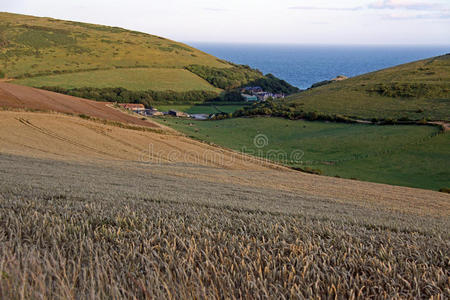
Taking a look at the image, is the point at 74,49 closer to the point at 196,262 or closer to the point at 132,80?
the point at 132,80

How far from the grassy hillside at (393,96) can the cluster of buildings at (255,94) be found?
33.2m

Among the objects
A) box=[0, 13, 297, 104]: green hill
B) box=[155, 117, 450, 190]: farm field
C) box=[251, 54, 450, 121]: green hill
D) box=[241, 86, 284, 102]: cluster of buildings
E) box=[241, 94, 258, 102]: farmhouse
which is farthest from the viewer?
box=[241, 86, 284, 102]: cluster of buildings

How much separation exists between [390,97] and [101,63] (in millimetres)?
97033

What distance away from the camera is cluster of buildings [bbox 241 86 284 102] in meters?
125

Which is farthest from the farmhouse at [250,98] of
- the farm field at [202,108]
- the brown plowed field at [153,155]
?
the brown plowed field at [153,155]

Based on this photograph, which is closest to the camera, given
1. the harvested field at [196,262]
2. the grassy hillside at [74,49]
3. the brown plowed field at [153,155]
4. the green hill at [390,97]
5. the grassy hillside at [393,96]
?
the harvested field at [196,262]

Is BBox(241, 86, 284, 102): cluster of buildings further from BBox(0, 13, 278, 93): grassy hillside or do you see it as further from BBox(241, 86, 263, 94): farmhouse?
BBox(0, 13, 278, 93): grassy hillside

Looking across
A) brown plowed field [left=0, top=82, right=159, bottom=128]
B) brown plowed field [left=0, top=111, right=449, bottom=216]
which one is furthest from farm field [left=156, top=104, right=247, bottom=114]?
brown plowed field [left=0, top=111, right=449, bottom=216]

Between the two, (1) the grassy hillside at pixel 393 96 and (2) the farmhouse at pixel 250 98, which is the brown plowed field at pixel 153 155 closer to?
(1) the grassy hillside at pixel 393 96

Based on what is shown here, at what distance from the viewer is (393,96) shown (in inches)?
3007

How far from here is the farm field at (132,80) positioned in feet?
332

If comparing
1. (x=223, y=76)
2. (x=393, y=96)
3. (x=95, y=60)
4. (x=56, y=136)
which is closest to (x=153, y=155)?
(x=56, y=136)

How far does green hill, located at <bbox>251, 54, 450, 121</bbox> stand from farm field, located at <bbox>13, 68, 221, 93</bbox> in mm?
48603

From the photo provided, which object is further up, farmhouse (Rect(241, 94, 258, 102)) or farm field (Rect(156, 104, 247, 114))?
farmhouse (Rect(241, 94, 258, 102))
